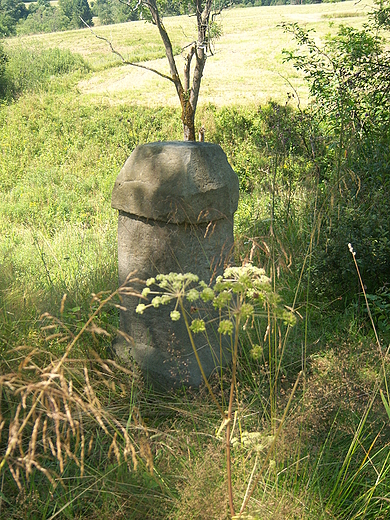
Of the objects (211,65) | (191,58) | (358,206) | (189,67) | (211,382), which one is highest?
(211,65)

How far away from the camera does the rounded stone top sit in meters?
2.23

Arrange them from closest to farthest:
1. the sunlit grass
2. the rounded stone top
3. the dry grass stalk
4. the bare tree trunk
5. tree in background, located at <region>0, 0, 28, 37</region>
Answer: the dry grass stalk < the rounded stone top < the bare tree trunk < the sunlit grass < tree in background, located at <region>0, 0, 28, 37</region>

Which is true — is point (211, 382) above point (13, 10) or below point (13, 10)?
below

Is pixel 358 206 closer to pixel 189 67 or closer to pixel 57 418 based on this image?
pixel 57 418

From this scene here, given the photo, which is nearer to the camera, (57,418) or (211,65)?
(57,418)

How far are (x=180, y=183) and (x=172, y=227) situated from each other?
0.22m

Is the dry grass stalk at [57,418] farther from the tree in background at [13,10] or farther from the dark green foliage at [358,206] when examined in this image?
the tree in background at [13,10]

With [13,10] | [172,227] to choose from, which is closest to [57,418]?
[172,227]

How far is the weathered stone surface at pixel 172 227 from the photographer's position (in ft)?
7.36

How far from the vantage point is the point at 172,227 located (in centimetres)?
230

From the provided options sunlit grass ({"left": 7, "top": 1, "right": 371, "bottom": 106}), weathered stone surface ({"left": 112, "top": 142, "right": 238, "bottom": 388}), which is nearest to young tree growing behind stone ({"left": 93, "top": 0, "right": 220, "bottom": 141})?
sunlit grass ({"left": 7, "top": 1, "right": 371, "bottom": 106})

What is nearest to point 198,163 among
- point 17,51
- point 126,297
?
point 126,297

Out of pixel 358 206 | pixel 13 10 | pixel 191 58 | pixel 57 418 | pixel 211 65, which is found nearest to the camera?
pixel 57 418

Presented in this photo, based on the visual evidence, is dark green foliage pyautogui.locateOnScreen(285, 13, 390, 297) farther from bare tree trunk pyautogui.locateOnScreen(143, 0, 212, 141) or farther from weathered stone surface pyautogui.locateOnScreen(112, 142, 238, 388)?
bare tree trunk pyautogui.locateOnScreen(143, 0, 212, 141)
